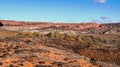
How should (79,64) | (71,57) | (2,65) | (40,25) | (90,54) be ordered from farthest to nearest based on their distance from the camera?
(40,25) → (90,54) → (71,57) → (79,64) → (2,65)

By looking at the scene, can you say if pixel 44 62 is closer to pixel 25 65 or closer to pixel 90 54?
pixel 25 65

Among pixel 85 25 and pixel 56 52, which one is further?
pixel 85 25

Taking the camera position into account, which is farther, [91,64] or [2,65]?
[91,64]

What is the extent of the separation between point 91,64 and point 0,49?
8390 mm

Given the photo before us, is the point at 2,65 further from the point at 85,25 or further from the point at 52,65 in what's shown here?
the point at 85,25

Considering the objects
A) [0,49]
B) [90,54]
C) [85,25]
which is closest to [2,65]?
[0,49]

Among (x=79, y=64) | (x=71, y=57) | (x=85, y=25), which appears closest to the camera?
(x=79, y=64)

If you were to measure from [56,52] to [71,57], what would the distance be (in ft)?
5.52

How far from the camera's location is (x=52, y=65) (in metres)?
21.3

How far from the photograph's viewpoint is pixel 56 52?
84.0ft

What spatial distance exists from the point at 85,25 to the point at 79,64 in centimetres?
15772

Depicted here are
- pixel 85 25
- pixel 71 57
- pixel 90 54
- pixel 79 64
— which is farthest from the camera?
pixel 85 25

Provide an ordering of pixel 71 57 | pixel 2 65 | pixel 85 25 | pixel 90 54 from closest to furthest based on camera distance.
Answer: pixel 2 65 < pixel 71 57 < pixel 90 54 < pixel 85 25

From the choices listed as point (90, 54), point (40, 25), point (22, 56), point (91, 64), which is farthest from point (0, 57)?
point (40, 25)
